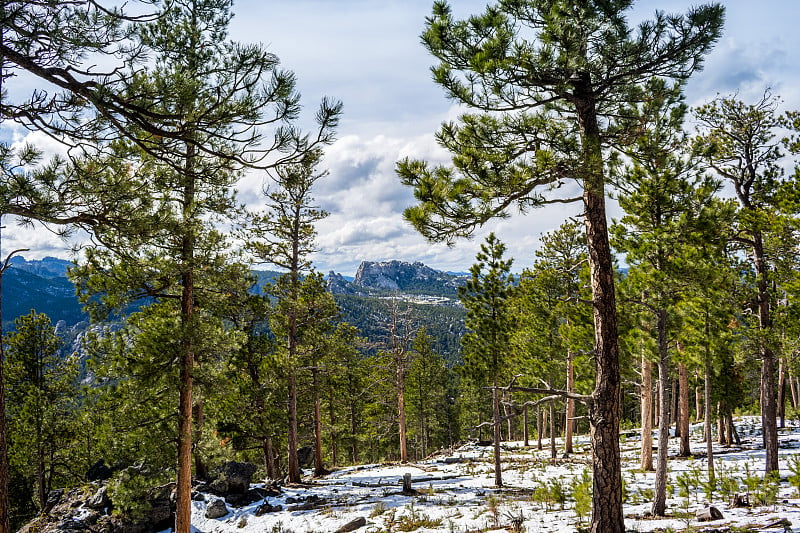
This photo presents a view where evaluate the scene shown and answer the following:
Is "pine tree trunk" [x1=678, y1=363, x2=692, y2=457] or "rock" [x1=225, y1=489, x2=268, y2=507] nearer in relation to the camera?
"rock" [x1=225, y1=489, x2=268, y2=507]

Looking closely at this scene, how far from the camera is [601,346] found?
546 cm

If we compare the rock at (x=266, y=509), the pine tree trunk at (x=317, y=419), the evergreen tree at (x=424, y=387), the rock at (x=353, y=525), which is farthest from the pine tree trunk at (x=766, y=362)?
the evergreen tree at (x=424, y=387)

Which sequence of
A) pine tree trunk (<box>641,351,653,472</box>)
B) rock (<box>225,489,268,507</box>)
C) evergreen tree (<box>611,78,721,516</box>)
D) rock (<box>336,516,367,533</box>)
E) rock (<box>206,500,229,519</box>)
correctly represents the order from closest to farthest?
evergreen tree (<box>611,78,721,516</box>) → rock (<box>336,516,367,533</box>) → rock (<box>206,500,229,519</box>) → rock (<box>225,489,268,507</box>) → pine tree trunk (<box>641,351,653,472</box>)

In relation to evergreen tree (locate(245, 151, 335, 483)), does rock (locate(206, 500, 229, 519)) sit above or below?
below

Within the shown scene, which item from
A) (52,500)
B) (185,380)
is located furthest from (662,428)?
(52,500)

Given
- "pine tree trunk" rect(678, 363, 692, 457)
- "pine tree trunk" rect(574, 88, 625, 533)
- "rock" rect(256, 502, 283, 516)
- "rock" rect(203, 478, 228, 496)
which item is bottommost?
"rock" rect(256, 502, 283, 516)

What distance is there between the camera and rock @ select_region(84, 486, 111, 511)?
12.3 meters

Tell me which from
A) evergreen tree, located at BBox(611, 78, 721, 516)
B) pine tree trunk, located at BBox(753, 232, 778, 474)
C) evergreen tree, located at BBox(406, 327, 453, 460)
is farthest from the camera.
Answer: evergreen tree, located at BBox(406, 327, 453, 460)

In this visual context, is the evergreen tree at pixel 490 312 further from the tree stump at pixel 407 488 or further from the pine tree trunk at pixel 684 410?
the pine tree trunk at pixel 684 410

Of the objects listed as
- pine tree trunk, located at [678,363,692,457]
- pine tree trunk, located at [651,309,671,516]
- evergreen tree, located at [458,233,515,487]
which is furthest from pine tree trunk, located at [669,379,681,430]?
pine tree trunk, located at [651,309,671,516]

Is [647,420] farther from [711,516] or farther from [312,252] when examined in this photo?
[312,252]

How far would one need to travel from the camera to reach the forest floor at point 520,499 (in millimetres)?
7375

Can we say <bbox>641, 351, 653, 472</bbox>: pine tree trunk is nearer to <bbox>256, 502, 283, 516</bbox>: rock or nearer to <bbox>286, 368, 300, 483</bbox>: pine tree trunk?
<bbox>256, 502, 283, 516</bbox>: rock

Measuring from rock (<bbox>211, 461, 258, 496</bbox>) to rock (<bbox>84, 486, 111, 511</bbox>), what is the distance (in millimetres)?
2871
